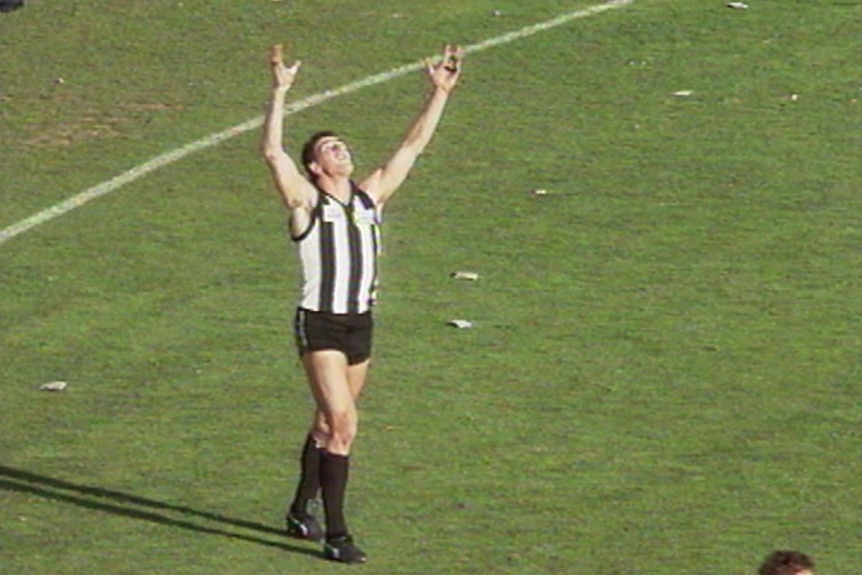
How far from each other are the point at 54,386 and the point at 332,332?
3482mm

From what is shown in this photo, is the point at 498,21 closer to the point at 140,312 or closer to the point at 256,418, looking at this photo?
the point at 140,312

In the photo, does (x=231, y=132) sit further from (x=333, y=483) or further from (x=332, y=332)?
(x=333, y=483)

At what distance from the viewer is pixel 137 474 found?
1455 centimetres

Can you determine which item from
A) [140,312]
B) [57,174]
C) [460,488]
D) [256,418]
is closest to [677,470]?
[460,488]

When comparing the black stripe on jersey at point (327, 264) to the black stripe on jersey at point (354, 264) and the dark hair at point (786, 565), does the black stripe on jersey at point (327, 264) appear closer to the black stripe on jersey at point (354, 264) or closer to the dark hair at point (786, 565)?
the black stripe on jersey at point (354, 264)

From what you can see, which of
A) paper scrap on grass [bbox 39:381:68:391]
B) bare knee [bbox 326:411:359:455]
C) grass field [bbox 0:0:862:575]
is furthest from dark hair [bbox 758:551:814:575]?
paper scrap on grass [bbox 39:381:68:391]

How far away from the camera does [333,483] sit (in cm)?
1302

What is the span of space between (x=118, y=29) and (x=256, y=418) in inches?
354

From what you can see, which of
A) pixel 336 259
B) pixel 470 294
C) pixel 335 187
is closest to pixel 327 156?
pixel 335 187

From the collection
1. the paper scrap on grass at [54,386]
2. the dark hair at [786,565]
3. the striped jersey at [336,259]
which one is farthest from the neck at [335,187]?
the dark hair at [786,565]

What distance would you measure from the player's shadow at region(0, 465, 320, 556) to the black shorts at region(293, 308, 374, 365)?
1.15 m

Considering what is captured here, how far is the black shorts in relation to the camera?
42.6 ft

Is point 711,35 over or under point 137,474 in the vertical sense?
over

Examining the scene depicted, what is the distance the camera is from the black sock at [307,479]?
43.9ft
